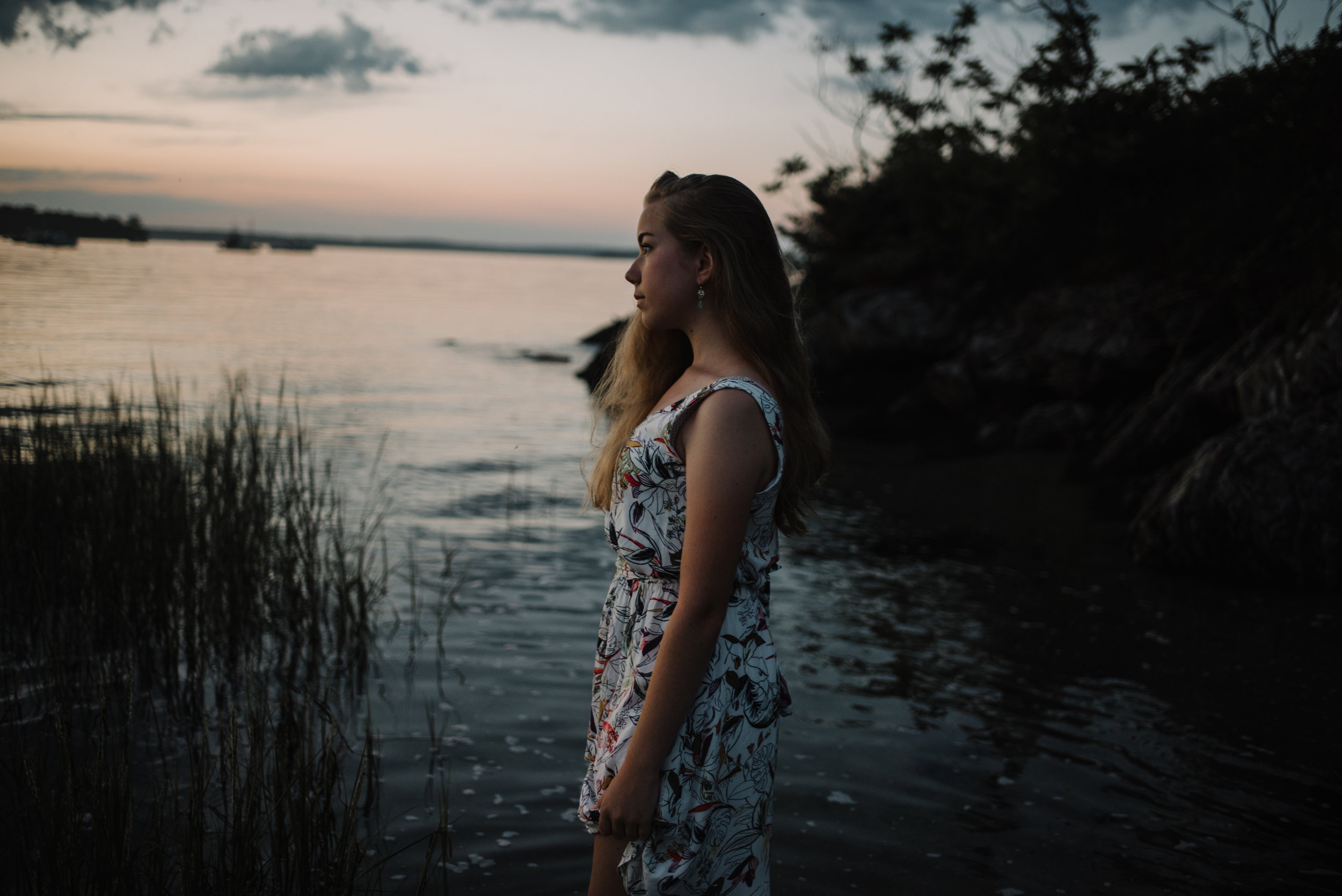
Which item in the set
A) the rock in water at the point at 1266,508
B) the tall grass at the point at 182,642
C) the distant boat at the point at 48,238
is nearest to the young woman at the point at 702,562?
the tall grass at the point at 182,642

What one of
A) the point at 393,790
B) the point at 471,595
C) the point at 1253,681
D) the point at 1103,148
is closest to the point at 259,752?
the point at 393,790

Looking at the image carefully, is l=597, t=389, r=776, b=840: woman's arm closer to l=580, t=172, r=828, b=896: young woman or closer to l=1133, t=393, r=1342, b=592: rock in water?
l=580, t=172, r=828, b=896: young woman

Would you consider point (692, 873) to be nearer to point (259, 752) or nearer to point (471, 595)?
point (259, 752)

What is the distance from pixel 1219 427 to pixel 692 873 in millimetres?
12150

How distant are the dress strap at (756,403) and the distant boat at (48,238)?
45.7 metres

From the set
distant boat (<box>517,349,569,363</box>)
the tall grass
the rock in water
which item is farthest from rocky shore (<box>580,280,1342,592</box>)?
distant boat (<box>517,349,569,363</box>)

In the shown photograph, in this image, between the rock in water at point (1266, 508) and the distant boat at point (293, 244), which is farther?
the distant boat at point (293, 244)

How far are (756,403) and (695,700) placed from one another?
1.98ft

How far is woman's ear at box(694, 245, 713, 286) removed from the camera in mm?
2043

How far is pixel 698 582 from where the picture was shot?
1808 mm

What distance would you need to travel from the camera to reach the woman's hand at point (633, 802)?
184cm

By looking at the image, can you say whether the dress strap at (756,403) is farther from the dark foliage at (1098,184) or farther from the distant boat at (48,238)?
the distant boat at (48,238)

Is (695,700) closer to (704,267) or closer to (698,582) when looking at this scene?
(698,582)

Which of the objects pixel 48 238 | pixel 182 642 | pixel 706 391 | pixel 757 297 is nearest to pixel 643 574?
pixel 706 391
